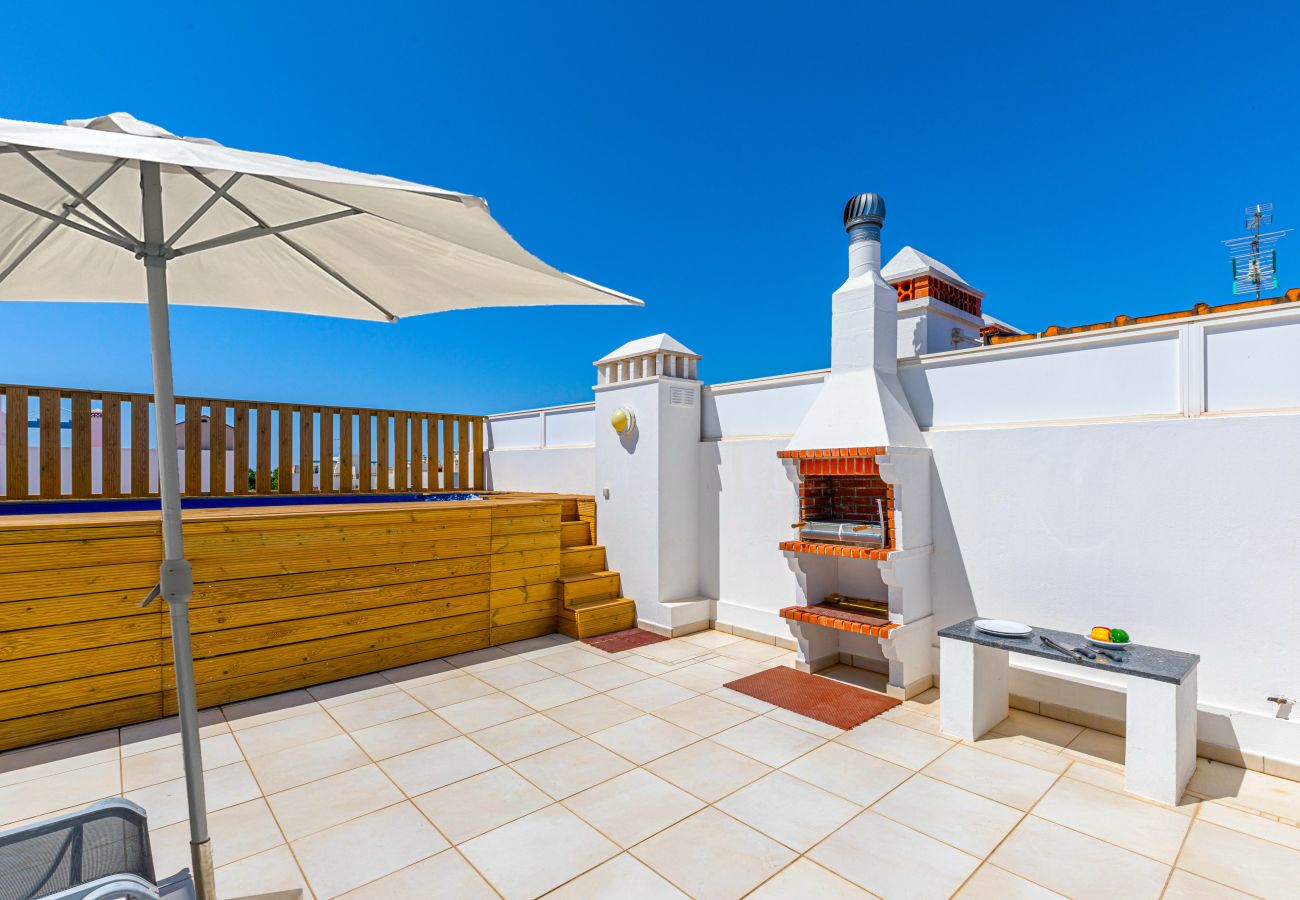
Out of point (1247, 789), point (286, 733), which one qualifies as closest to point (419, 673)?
point (286, 733)

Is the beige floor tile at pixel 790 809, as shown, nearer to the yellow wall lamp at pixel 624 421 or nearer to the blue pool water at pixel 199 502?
the yellow wall lamp at pixel 624 421

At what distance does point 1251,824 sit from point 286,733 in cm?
522

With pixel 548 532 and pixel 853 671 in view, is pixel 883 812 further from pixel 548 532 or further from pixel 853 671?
pixel 548 532

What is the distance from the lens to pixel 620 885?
7.26 feet

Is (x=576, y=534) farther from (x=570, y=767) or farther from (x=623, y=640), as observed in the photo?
(x=570, y=767)

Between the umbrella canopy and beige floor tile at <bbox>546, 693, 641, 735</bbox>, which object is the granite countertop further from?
the umbrella canopy

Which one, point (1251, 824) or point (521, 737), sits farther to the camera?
point (521, 737)

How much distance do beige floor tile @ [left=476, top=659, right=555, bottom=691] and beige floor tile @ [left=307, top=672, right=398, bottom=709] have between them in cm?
73

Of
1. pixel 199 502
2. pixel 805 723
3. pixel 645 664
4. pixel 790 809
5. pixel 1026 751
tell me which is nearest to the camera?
pixel 790 809

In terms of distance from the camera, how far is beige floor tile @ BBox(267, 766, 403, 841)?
8.65 ft

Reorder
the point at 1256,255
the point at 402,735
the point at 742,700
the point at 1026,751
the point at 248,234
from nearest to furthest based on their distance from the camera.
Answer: the point at 248,234
the point at 1026,751
the point at 402,735
the point at 742,700
the point at 1256,255

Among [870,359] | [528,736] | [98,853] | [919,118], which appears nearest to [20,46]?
[98,853]

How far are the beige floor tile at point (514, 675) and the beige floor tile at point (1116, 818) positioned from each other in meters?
3.40

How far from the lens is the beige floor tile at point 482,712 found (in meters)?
3.76
